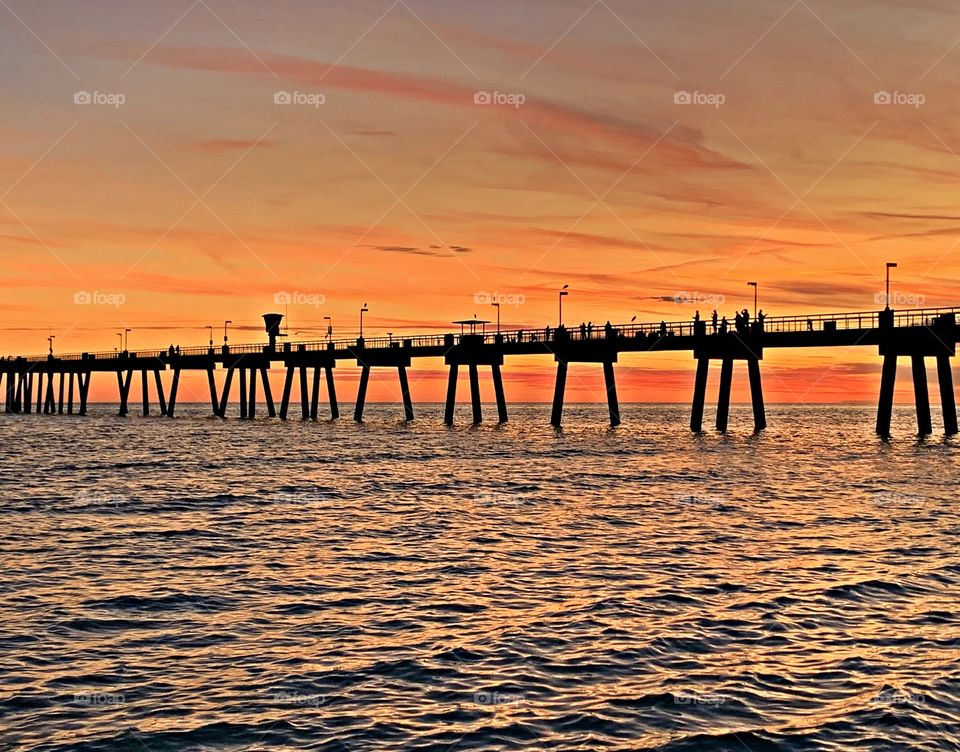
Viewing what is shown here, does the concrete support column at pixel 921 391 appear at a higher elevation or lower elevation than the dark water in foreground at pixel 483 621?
higher

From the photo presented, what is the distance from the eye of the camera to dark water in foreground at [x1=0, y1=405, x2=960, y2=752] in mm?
11477

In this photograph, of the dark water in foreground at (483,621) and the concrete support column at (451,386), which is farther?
the concrete support column at (451,386)

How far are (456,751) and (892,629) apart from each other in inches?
321

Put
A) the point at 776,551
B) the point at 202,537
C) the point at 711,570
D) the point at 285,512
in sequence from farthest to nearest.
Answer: the point at 285,512 < the point at 202,537 < the point at 776,551 < the point at 711,570

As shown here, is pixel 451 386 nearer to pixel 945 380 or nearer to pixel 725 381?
pixel 725 381

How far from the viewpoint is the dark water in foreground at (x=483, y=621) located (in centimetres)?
1148

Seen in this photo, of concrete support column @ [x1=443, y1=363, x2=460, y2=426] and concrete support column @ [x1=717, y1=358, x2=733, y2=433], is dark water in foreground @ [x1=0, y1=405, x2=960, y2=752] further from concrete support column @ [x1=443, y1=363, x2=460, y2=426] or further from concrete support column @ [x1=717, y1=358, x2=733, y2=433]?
concrete support column @ [x1=443, y1=363, x2=460, y2=426]

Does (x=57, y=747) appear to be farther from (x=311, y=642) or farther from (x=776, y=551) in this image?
(x=776, y=551)

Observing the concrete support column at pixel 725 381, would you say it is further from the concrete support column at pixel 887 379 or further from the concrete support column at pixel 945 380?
the concrete support column at pixel 945 380

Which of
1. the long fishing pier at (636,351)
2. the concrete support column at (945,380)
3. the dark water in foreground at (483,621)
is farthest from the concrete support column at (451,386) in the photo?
the dark water in foreground at (483,621)

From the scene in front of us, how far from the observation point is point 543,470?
147 feet

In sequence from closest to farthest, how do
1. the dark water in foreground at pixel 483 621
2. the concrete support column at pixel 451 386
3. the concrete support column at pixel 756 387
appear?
Answer: the dark water in foreground at pixel 483 621 < the concrete support column at pixel 756 387 < the concrete support column at pixel 451 386

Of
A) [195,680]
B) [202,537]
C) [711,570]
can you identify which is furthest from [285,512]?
[195,680]

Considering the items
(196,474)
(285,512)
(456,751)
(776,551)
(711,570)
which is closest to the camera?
(456,751)
